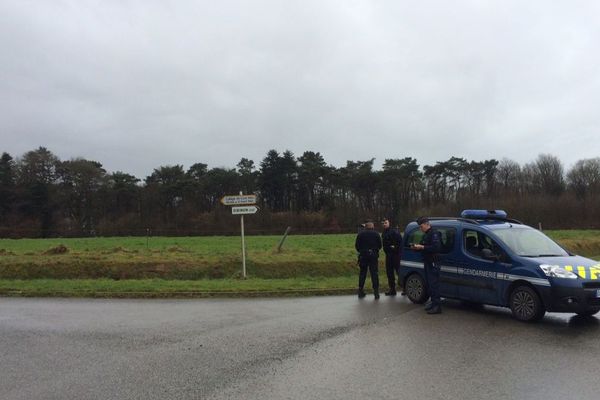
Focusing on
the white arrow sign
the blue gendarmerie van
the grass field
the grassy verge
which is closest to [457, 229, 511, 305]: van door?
the blue gendarmerie van

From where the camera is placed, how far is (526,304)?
8.97 meters

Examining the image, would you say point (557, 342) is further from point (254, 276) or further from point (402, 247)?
point (254, 276)

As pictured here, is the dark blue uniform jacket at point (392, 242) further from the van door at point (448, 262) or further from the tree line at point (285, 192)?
the tree line at point (285, 192)

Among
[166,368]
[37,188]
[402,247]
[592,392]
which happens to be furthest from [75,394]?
[37,188]

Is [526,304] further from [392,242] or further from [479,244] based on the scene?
[392,242]

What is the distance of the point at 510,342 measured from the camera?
752 centimetres

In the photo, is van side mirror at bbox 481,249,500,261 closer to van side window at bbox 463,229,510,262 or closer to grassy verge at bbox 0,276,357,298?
van side window at bbox 463,229,510,262

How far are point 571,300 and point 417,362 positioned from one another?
3634 mm

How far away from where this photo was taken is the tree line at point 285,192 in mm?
80750

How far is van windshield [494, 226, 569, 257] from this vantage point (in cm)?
957

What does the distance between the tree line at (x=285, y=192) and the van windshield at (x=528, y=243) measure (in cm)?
6663

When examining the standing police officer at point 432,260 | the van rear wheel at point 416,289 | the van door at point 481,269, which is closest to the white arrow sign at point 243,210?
the van rear wheel at point 416,289

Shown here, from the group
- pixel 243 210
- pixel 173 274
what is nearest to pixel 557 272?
pixel 243 210

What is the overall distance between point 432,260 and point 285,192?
8273cm
